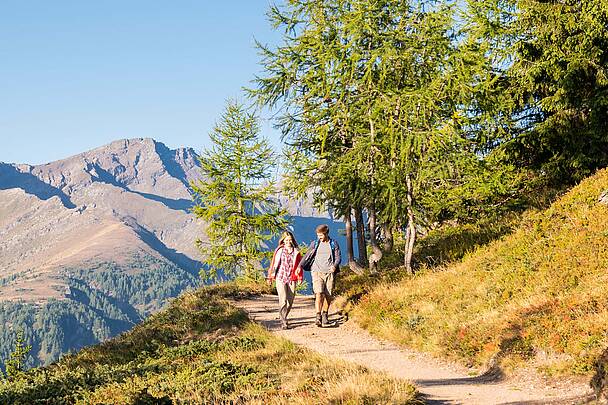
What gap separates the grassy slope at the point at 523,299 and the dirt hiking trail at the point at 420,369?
0.37m

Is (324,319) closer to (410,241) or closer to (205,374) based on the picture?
(410,241)

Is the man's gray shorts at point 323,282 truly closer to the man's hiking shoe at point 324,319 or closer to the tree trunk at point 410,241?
the man's hiking shoe at point 324,319

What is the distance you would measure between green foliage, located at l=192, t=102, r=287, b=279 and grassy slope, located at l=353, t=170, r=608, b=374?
37.6 ft

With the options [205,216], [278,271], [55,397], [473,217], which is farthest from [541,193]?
[55,397]

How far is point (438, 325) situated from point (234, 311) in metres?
6.47

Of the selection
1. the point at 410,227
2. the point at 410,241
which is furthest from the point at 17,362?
the point at 410,227

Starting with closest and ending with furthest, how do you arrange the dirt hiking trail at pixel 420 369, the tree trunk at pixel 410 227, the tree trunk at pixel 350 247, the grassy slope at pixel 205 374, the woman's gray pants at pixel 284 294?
the grassy slope at pixel 205 374
the dirt hiking trail at pixel 420 369
the woman's gray pants at pixel 284 294
the tree trunk at pixel 410 227
the tree trunk at pixel 350 247

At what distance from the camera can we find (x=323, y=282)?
581 inches

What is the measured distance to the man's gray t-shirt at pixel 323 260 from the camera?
14.9m

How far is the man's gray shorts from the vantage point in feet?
48.3

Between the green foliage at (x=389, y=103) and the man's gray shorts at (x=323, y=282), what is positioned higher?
the green foliage at (x=389, y=103)

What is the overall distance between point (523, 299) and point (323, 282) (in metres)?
5.14

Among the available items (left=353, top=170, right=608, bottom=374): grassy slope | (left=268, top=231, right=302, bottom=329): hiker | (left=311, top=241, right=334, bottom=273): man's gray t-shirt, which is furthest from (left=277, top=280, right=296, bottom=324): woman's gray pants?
(left=353, top=170, right=608, bottom=374): grassy slope

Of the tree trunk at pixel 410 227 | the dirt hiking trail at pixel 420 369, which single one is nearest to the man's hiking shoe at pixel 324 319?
the dirt hiking trail at pixel 420 369
